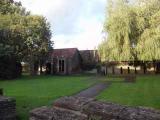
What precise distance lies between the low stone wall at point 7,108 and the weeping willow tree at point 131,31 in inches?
1133

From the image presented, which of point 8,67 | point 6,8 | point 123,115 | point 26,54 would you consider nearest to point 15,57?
point 8,67

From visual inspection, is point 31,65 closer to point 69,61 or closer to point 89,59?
point 69,61

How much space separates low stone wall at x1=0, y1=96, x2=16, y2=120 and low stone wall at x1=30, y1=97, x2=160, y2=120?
3924 millimetres

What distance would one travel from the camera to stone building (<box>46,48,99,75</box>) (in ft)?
175

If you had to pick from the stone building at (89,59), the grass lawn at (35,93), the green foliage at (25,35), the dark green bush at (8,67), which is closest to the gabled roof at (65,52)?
the stone building at (89,59)

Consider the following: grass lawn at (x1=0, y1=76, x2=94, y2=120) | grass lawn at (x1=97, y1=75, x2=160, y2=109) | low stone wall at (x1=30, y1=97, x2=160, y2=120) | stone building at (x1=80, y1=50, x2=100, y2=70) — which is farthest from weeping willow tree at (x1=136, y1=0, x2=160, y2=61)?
low stone wall at (x1=30, y1=97, x2=160, y2=120)

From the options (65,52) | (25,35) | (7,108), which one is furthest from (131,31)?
(7,108)

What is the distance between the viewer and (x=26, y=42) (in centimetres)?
4494

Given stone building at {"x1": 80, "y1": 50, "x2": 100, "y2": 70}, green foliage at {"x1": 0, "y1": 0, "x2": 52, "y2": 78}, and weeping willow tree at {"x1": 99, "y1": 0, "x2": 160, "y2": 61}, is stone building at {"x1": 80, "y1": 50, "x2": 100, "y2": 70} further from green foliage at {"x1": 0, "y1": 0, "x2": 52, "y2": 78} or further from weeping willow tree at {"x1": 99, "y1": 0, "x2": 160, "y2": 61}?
weeping willow tree at {"x1": 99, "y1": 0, "x2": 160, "y2": 61}

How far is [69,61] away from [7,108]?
4396 centimetres

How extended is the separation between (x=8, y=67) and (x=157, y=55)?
17.7 metres

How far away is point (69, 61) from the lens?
5341 centimetres

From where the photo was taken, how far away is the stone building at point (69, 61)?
53444mm

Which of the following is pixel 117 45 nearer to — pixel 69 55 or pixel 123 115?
pixel 69 55
